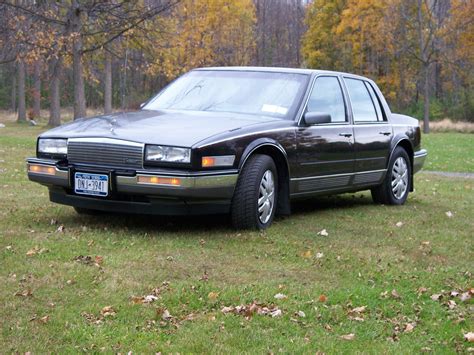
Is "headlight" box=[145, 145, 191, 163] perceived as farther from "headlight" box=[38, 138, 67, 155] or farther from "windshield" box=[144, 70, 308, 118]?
"windshield" box=[144, 70, 308, 118]

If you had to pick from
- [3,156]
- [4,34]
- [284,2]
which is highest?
[284,2]

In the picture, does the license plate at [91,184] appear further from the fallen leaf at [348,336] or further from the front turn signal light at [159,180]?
the fallen leaf at [348,336]

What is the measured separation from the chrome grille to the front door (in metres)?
1.77

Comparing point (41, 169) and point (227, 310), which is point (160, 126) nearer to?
point (41, 169)

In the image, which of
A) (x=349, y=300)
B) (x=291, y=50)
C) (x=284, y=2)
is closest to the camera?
(x=349, y=300)

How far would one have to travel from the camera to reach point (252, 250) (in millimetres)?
6008

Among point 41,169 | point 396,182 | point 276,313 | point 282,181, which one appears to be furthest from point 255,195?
point 396,182

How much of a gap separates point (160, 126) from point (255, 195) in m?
1.00

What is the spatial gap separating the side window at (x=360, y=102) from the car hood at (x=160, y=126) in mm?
1782

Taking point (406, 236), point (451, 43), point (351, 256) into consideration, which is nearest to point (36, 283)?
point (351, 256)

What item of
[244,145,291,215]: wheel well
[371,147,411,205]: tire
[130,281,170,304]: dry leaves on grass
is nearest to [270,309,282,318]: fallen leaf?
[130,281,170,304]: dry leaves on grass

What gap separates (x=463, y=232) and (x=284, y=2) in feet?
213

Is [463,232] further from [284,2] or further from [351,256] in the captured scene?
[284,2]

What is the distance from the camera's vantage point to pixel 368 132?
28.3ft
